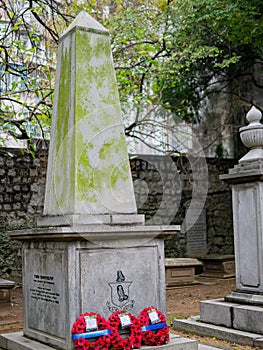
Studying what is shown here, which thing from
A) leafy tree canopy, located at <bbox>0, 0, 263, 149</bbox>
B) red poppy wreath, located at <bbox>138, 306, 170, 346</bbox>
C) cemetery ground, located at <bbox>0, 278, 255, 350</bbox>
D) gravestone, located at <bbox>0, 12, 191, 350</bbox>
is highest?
leafy tree canopy, located at <bbox>0, 0, 263, 149</bbox>

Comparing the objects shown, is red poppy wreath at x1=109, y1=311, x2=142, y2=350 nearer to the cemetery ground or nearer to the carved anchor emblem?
the carved anchor emblem

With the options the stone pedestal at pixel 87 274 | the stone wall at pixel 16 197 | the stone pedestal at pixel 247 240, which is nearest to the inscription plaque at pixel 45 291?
the stone pedestal at pixel 87 274

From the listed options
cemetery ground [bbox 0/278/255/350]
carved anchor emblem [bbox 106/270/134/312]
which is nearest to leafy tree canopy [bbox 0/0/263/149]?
cemetery ground [bbox 0/278/255/350]

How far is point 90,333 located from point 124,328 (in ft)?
1.21

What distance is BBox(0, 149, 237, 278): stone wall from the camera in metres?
11.7

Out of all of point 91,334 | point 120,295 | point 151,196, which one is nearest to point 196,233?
point 151,196

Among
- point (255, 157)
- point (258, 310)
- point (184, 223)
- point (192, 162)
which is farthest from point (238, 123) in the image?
point (258, 310)

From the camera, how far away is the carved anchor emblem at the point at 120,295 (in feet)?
15.6

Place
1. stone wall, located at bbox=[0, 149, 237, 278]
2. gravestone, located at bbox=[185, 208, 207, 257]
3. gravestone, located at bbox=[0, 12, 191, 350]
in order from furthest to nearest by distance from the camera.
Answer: gravestone, located at bbox=[185, 208, 207, 257] → stone wall, located at bbox=[0, 149, 237, 278] → gravestone, located at bbox=[0, 12, 191, 350]

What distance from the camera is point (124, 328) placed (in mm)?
4676

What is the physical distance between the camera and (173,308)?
8984 mm

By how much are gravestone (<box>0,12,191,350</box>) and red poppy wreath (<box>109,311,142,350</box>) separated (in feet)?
0.40

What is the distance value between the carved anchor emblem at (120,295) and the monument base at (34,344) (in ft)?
1.30

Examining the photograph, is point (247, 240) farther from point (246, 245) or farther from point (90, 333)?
point (90, 333)
